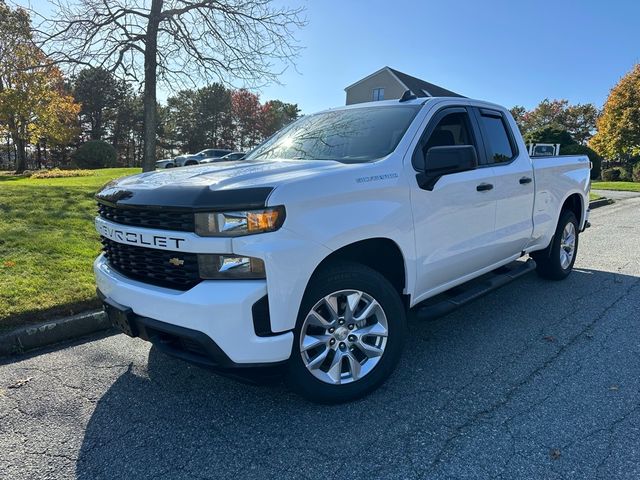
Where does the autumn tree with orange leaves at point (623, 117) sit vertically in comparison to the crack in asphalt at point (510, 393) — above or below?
above

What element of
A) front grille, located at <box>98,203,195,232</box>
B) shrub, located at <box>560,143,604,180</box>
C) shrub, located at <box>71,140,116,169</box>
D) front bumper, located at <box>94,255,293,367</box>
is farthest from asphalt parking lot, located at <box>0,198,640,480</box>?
shrub, located at <box>71,140,116,169</box>

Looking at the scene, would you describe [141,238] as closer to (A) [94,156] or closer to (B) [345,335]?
(B) [345,335]

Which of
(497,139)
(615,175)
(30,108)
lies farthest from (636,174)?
(30,108)

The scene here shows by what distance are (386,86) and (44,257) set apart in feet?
113

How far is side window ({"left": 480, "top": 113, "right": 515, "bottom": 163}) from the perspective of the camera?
4.15 m

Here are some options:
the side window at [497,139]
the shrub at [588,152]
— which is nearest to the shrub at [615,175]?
the shrub at [588,152]

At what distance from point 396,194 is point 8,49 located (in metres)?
12.5

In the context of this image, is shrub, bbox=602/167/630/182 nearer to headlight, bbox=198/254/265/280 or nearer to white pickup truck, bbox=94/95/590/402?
white pickup truck, bbox=94/95/590/402

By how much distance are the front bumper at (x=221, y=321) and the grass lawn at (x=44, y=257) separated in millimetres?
2158

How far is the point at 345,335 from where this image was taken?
9.41ft

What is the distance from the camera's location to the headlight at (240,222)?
239cm

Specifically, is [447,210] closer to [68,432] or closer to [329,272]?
[329,272]

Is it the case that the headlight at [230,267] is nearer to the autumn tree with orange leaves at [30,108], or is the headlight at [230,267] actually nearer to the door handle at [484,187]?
the door handle at [484,187]

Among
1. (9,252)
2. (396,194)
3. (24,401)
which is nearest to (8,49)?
(9,252)
